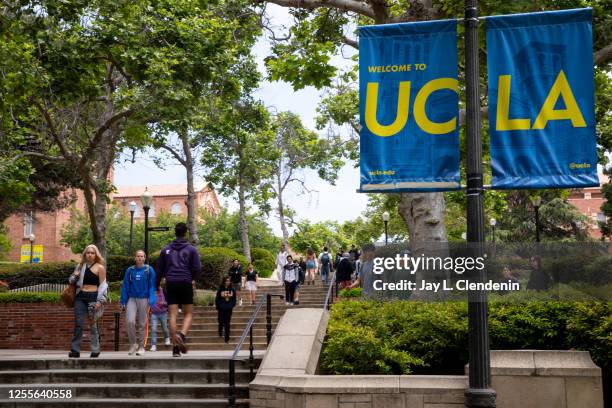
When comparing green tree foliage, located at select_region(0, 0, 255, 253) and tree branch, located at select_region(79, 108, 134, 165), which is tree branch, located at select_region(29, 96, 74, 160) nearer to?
green tree foliage, located at select_region(0, 0, 255, 253)

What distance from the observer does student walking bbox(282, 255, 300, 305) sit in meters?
21.6

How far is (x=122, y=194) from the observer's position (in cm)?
11319

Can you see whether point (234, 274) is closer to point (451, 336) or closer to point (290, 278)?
point (290, 278)

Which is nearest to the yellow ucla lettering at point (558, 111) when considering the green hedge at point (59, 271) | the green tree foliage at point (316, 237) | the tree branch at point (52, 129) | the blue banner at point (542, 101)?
the blue banner at point (542, 101)

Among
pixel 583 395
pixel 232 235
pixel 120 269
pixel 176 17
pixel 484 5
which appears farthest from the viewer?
pixel 232 235

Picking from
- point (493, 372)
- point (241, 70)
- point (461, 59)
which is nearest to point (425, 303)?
point (493, 372)

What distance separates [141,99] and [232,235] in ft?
167

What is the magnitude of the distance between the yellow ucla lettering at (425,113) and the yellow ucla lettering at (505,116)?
1.46ft

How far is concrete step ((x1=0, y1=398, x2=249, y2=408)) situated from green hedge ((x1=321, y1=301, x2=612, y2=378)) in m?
1.63

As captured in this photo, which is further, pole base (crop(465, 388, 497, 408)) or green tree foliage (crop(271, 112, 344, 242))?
green tree foliage (crop(271, 112, 344, 242))

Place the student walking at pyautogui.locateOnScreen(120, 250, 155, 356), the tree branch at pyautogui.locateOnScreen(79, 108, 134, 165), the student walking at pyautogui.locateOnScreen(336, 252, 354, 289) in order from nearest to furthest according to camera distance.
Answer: the student walking at pyautogui.locateOnScreen(120, 250, 155, 356) → the tree branch at pyautogui.locateOnScreen(79, 108, 134, 165) → the student walking at pyautogui.locateOnScreen(336, 252, 354, 289)

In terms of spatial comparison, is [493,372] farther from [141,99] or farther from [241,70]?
[241,70]

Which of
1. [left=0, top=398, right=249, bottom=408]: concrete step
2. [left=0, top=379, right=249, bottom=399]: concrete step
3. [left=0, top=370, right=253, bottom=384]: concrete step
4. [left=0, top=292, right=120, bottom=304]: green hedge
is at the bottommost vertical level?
[left=0, top=398, right=249, bottom=408]: concrete step

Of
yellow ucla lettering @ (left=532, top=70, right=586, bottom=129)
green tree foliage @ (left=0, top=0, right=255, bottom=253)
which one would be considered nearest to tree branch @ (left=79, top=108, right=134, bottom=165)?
green tree foliage @ (left=0, top=0, right=255, bottom=253)
